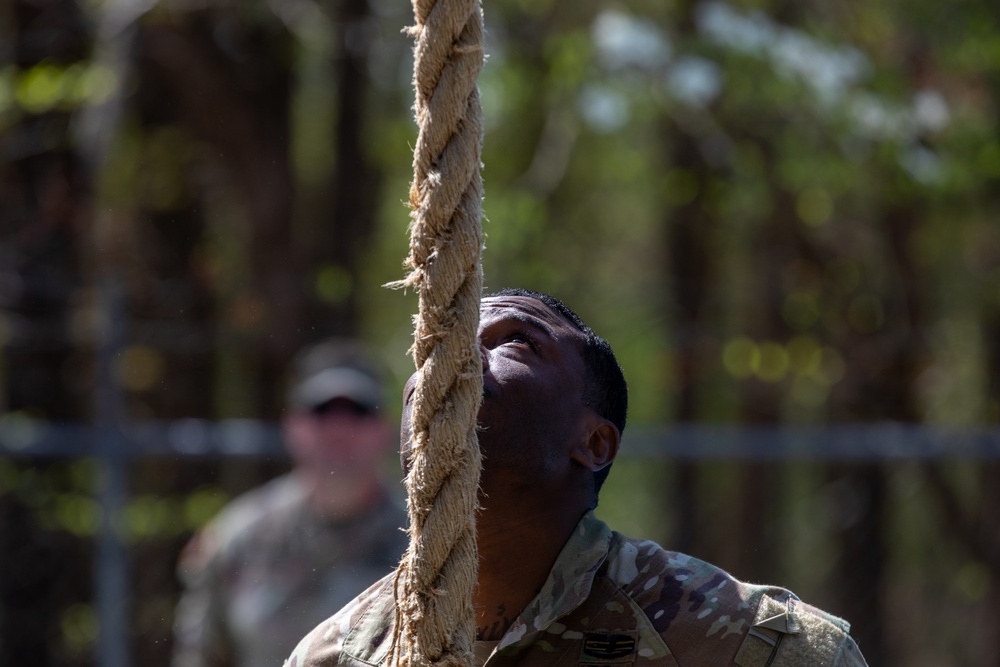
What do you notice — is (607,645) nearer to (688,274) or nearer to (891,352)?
(891,352)

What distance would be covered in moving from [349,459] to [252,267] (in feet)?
11.8

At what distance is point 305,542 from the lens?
4.35m

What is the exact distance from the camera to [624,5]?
7.66 metres

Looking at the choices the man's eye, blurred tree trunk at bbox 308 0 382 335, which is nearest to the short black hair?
the man's eye

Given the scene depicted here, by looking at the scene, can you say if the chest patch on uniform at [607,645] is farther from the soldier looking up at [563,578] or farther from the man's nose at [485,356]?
the man's nose at [485,356]

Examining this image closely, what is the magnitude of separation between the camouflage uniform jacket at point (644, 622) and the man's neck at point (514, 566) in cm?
3

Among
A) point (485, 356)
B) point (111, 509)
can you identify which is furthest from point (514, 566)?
point (111, 509)

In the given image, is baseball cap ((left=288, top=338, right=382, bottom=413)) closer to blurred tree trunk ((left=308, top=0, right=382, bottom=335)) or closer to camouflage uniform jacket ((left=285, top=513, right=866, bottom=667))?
blurred tree trunk ((left=308, top=0, right=382, bottom=335))

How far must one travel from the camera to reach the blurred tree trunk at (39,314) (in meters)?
5.78

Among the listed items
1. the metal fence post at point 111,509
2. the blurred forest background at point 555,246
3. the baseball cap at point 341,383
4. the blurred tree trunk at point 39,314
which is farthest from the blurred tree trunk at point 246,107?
the metal fence post at point 111,509

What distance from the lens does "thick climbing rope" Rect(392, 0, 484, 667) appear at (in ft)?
4.78

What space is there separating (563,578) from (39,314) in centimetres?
523

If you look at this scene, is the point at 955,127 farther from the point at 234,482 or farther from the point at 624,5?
the point at 234,482

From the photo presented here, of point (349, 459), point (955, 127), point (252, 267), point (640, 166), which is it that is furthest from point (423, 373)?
point (640, 166)
